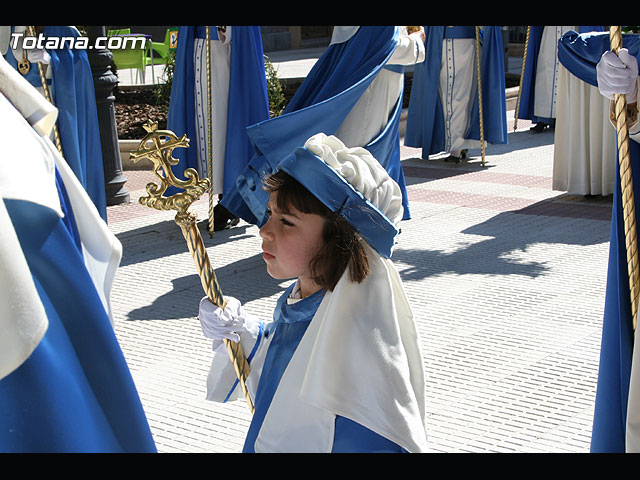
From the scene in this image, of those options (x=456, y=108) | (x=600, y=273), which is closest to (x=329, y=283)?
(x=600, y=273)

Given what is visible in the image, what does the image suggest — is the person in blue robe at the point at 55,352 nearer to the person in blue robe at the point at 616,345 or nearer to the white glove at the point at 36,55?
the person in blue robe at the point at 616,345

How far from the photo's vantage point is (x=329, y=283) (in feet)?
6.79

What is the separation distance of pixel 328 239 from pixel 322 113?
11.4ft

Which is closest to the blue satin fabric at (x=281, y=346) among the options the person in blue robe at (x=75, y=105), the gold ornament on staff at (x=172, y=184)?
the gold ornament on staff at (x=172, y=184)

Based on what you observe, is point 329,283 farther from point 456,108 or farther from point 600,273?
point 456,108

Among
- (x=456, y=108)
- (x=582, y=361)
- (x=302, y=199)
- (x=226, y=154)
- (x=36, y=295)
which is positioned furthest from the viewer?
(x=456, y=108)

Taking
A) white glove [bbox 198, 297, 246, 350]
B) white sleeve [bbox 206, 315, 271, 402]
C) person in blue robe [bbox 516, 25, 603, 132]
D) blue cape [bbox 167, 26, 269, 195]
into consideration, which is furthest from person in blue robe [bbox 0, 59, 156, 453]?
person in blue robe [bbox 516, 25, 603, 132]

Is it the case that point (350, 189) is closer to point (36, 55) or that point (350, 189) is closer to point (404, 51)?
point (404, 51)

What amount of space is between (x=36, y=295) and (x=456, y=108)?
8.99 m

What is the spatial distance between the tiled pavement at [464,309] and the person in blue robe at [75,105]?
0.64m

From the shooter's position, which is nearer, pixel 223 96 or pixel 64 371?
pixel 64 371

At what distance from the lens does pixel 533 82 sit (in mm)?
11344

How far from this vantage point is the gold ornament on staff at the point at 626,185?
2.31 metres

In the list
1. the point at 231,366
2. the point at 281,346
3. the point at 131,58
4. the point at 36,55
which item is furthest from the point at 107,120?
the point at 131,58
